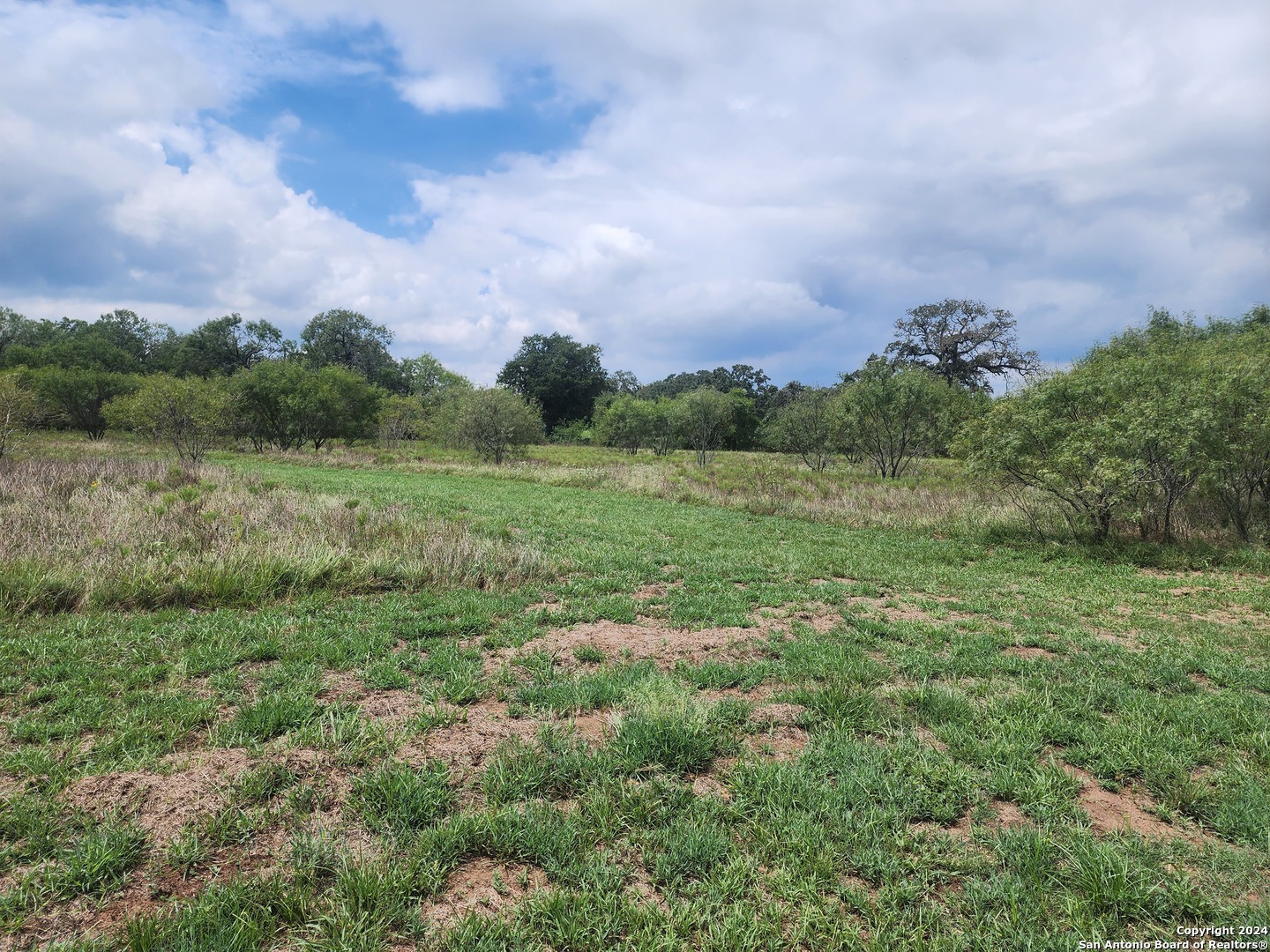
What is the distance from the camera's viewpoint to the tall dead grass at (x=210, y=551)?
21.2ft

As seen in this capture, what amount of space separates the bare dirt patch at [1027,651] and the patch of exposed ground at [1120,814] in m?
2.63

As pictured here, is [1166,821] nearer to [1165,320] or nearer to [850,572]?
[850,572]

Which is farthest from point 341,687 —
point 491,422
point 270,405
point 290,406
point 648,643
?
point 270,405

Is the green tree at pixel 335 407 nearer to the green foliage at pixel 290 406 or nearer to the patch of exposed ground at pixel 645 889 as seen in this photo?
the green foliage at pixel 290 406

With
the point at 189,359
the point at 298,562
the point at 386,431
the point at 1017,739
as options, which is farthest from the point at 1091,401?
the point at 189,359

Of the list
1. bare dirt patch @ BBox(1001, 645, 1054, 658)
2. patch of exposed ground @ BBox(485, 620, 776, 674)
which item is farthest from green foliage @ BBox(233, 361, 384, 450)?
bare dirt patch @ BBox(1001, 645, 1054, 658)

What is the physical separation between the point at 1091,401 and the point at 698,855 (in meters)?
15.0

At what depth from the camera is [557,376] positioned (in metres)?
86.1

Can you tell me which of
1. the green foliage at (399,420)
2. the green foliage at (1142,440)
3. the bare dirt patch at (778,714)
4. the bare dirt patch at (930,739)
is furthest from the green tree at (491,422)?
the bare dirt patch at (930,739)

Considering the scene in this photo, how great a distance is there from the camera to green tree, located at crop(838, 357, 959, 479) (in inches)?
1061

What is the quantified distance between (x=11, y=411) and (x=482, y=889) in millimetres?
26204

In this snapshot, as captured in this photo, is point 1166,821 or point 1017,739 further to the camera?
point 1017,739

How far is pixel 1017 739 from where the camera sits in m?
3.95

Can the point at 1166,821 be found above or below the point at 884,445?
below
